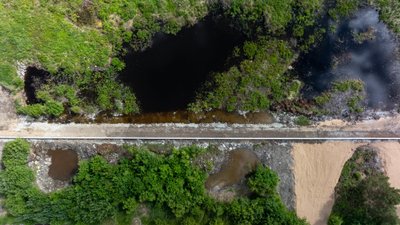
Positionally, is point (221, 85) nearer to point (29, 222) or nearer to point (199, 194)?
point (199, 194)

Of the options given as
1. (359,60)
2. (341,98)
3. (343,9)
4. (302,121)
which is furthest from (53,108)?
(359,60)

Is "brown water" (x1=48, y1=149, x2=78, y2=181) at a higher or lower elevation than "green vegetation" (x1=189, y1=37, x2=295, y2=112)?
lower

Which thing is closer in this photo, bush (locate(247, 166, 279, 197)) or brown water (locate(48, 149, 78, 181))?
bush (locate(247, 166, 279, 197))

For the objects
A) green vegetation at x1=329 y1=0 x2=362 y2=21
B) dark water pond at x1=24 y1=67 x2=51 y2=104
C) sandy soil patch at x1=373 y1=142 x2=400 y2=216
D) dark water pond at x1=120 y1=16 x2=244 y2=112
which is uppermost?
green vegetation at x1=329 y1=0 x2=362 y2=21

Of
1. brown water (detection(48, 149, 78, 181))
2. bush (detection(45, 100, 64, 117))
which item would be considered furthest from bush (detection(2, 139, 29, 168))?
bush (detection(45, 100, 64, 117))

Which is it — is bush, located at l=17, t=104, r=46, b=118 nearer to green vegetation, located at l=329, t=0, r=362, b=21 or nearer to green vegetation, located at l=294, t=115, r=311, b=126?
green vegetation, located at l=294, t=115, r=311, b=126

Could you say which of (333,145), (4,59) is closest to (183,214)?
(333,145)

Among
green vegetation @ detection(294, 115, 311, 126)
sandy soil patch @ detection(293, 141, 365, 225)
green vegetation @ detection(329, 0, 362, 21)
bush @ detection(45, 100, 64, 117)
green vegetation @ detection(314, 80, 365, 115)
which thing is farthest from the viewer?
green vegetation @ detection(329, 0, 362, 21)
